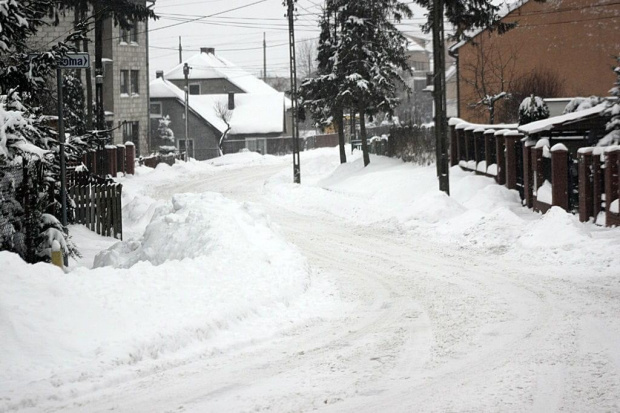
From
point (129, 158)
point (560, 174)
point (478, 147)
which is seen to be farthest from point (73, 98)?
point (560, 174)

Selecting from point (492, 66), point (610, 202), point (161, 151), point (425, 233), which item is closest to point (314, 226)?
point (425, 233)

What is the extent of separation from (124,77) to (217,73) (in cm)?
3459

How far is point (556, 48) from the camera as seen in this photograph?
39.6 m

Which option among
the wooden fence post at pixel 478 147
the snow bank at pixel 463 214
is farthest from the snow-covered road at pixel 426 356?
the wooden fence post at pixel 478 147

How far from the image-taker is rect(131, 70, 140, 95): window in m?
57.3

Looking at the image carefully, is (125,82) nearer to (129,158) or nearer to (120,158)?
(129,158)

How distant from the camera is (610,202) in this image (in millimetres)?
16312

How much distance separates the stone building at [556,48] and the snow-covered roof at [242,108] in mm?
37764

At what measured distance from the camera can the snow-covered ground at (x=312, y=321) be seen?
705 centimetres

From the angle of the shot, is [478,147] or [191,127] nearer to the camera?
[478,147]

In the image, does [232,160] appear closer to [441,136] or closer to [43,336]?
[441,136]

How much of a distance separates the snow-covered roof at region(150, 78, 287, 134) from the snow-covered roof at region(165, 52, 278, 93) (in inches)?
139

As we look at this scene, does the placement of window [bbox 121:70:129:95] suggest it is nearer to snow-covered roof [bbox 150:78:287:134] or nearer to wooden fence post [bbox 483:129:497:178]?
snow-covered roof [bbox 150:78:287:134]

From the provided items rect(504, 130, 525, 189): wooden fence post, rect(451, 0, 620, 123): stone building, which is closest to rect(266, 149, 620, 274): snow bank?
rect(504, 130, 525, 189): wooden fence post
